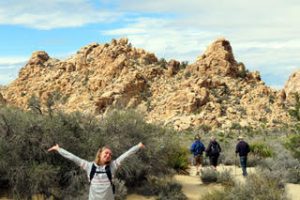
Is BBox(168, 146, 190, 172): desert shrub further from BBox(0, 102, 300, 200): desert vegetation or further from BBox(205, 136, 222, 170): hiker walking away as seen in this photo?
BBox(205, 136, 222, 170): hiker walking away

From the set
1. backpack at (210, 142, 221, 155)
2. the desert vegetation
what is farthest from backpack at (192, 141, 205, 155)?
the desert vegetation

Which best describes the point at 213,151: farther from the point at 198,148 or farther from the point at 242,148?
the point at 242,148

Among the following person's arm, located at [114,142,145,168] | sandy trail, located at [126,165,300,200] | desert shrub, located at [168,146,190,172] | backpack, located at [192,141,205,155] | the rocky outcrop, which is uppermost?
the rocky outcrop

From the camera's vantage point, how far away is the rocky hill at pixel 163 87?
55.2 m

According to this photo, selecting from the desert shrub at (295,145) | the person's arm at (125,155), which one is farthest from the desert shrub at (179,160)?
the person's arm at (125,155)

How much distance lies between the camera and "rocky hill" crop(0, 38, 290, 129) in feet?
181

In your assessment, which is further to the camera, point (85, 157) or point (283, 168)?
point (283, 168)

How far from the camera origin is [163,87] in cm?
6212

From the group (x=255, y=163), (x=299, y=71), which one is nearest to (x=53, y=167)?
(x=255, y=163)

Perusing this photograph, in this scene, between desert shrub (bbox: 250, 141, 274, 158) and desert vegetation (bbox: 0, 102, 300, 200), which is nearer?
desert vegetation (bbox: 0, 102, 300, 200)

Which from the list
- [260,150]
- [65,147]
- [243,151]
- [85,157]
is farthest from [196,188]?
[260,150]

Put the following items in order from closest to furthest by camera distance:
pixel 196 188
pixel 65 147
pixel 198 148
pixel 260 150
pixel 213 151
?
1. pixel 65 147
2. pixel 196 188
3. pixel 213 151
4. pixel 198 148
5. pixel 260 150

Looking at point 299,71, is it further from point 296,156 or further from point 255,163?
point 296,156

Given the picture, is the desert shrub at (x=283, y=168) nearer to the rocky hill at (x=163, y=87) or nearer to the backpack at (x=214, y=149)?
the backpack at (x=214, y=149)
